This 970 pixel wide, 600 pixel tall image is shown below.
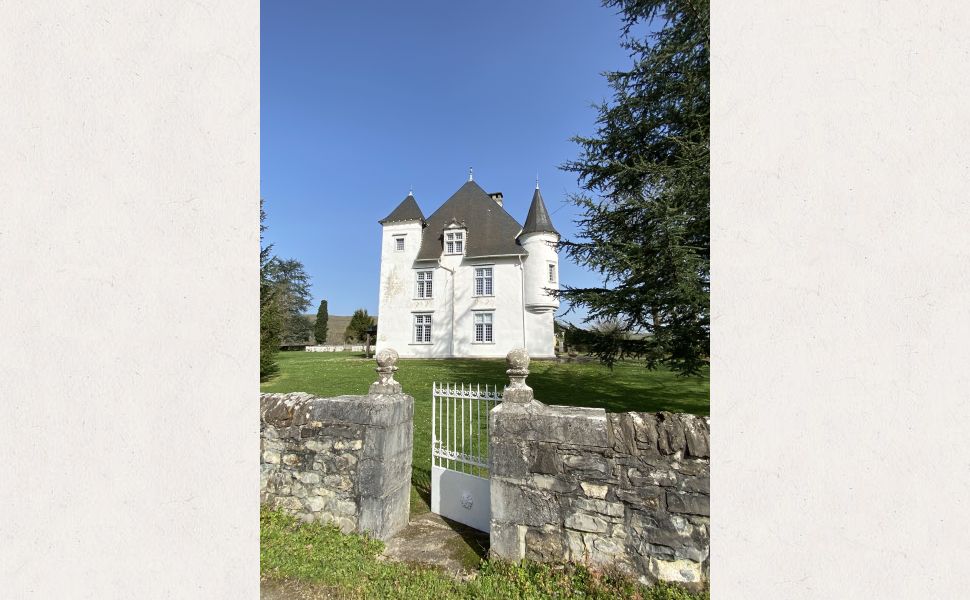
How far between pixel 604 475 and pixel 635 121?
676cm

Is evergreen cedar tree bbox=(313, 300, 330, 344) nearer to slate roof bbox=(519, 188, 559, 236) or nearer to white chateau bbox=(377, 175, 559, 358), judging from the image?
white chateau bbox=(377, 175, 559, 358)

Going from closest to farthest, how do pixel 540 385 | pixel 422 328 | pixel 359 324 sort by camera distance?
pixel 540 385 < pixel 422 328 < pixel 359 324

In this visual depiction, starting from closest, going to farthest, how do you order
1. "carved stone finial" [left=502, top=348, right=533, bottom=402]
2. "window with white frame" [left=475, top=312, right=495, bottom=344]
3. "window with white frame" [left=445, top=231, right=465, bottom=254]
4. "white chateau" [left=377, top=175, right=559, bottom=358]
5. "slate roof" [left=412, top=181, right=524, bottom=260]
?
"carved stone finial" [left=502, top=348, right=533, bottom=402] < "white chateau" [left=377, top=175, right=559, bottom=358] < "window with white frame" [left=475, top=312, right=495, bottom=344] < "slate roof" [left=412, top=181, right=524, bottom=260] < "window with white frame" [left=445, top=231, right=465, bottom=254]

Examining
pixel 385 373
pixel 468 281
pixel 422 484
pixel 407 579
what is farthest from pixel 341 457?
pixel 468 281

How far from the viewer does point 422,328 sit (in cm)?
2028

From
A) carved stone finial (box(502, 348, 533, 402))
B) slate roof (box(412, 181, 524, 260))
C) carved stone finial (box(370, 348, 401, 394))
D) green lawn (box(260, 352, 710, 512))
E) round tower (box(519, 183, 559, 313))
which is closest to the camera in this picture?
carved stone finial (box(502, 348, 533, 402))

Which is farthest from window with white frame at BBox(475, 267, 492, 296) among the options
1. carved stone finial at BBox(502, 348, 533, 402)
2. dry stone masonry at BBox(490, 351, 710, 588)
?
dry stone masonry at BBox(490, 351, 710, 588)

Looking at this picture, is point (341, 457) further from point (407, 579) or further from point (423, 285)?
point (423, 285)

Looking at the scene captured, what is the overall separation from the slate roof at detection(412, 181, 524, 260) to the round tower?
0.65 meters

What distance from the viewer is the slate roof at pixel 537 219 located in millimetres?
18894

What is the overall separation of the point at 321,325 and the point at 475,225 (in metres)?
→ 26.8

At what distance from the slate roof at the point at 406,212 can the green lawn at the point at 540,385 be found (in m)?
8.85

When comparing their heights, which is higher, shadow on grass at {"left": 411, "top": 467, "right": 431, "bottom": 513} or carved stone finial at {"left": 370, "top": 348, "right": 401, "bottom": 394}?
carved stone finial at {"left": 370, "top": 348, "right": 401, "bottom": 394}

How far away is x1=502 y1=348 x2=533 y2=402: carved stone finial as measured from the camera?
305cm
